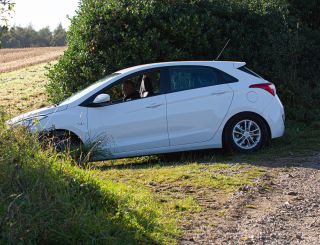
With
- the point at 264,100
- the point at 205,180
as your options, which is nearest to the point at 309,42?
the point at 264,100

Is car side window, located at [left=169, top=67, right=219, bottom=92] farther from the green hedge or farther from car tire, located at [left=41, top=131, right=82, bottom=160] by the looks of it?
the green hedge

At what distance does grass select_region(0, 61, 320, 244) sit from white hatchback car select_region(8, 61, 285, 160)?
39 cm

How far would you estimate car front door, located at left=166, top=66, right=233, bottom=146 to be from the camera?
414 inches

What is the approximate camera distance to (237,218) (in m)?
7.00

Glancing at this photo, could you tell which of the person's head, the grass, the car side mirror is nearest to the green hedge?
the person's head

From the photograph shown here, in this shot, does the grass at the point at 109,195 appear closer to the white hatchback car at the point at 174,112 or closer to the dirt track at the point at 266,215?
the dirt track at the point at 266,215

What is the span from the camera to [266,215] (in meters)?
7.09

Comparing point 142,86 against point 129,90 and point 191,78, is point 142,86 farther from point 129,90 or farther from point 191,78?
point 191,78

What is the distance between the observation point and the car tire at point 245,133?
10.7 m

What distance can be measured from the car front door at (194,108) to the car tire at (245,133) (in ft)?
0.78

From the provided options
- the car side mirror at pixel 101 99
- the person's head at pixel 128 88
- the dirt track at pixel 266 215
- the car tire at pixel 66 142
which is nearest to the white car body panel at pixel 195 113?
the person's head at pixel 128 88

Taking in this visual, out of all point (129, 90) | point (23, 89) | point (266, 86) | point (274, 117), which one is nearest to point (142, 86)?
point (129, 90)

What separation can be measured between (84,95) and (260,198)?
3.93 metres

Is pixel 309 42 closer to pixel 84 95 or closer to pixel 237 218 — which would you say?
pixel 84 95
